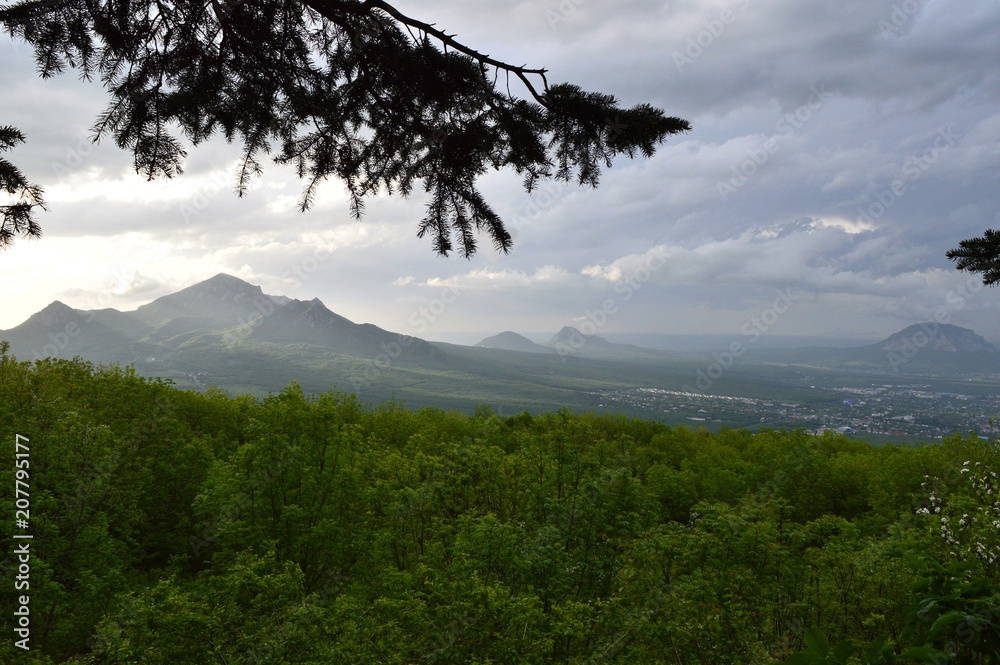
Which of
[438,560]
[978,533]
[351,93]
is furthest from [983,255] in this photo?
[438,560]

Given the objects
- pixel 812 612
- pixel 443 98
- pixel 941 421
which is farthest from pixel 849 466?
pixel 941 421

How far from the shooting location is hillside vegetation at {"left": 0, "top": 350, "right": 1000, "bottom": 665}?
9734mm

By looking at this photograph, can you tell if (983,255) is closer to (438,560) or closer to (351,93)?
(351,93)

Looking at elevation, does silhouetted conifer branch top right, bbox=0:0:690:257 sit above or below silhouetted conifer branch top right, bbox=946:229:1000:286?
above

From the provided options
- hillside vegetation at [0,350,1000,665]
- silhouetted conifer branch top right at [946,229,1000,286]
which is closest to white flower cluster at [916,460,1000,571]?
hillside vegetation at [0,350,1000,665]

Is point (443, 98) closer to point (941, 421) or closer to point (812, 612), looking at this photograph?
point (812, 612)

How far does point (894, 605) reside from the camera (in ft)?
40.3

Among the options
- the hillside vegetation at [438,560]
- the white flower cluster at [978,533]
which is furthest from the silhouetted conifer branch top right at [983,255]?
the white flower cluster at [978,533]

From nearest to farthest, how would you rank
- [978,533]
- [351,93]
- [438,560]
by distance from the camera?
[351,93], [978,533], [438,560]

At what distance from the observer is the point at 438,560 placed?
55.4 ft

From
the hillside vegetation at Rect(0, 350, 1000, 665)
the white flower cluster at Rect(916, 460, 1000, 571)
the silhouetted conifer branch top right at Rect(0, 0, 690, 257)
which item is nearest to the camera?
the silhouetted conifer branch top right at Rect(0, 0, 690, 257)

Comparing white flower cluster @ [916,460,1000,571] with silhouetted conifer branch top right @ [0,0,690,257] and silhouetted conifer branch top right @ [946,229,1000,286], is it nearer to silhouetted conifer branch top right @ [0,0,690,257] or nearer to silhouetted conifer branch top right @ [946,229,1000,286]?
silhouetted conifer branch top right @ [946,229,1000,286]

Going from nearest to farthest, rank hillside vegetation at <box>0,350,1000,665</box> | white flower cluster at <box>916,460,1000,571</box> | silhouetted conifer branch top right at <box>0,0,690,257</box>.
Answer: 1. silhouetted conifer branch top right at <box>0,0,690,257</box>
2. hillside vegetation at <box>0,350,1000,665</box>
3. white flower cluster at <box>916,460,1000,571</box>

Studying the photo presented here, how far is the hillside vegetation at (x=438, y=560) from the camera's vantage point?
9.73 metres
